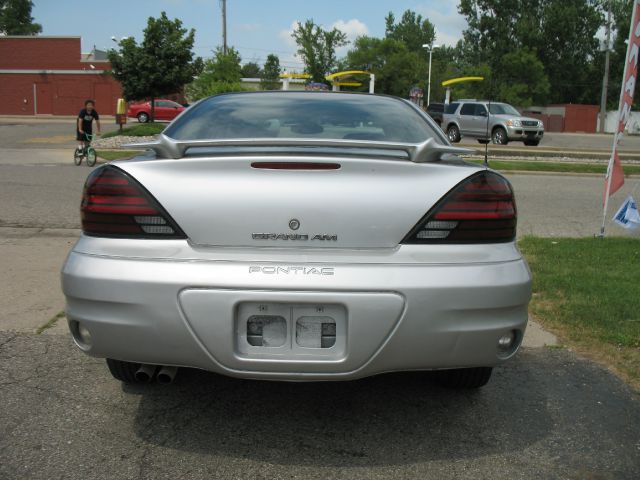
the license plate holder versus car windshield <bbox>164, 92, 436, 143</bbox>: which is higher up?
car windshield <bbox>164, 92, 436, 143</bbox>

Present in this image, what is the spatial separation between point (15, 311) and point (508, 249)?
3.56 m

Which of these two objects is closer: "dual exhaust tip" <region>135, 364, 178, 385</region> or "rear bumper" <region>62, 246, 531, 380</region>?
"rear bumper" <region>62, 246, 531, 380</region>

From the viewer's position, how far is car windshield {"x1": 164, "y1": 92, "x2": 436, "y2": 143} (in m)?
3.67

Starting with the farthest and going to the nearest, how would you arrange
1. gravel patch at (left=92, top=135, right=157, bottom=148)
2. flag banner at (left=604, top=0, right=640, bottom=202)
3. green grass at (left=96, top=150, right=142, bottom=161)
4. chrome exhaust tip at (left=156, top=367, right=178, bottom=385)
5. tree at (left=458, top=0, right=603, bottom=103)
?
tree at (left=458, top=0, right=603, bottom=103)
gravel patch at (left=92, top=135, right=157, bottom=148)
green grass at (left=96, top=150, right=142, bottom=161)
flag banner at (left=604, top=0, right=640, bottom=202)
chrome exhaust tip at (left=156, top=367, right=178, bottom=385)

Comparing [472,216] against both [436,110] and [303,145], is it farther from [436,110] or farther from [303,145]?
[436,110]

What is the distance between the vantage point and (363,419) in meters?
3.21

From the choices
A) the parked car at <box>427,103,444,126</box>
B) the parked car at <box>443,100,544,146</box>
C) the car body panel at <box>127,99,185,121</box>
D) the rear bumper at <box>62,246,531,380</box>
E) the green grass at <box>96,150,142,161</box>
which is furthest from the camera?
the car body panel at <box>127,99,185,121</box>

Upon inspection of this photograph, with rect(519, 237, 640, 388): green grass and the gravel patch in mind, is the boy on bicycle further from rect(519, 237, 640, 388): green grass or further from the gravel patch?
rect(519, 237, 640, 388): green grass

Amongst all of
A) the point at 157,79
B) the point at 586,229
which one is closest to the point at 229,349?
the point at 586,229

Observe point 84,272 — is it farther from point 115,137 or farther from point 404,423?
point 115,137

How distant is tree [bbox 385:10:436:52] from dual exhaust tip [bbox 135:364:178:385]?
122 meters

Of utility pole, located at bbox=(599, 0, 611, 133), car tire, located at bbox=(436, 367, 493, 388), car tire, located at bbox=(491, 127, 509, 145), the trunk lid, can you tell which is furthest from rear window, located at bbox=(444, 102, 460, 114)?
utility pole, located at bbox=(599, 0, 611, 133)

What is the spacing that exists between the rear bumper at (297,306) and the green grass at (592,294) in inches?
64.6

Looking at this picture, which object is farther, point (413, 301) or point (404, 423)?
point (404, 423)
